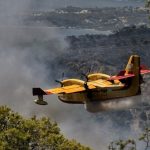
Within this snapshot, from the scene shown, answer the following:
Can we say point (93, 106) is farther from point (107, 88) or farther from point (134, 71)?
point (134, 71)

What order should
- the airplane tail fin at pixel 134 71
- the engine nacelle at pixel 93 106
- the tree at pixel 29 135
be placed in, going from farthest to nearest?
the engine nacelle at pixel 93 106
the airplane tail fin at pixel 134 71
the tree at pixel 29 135

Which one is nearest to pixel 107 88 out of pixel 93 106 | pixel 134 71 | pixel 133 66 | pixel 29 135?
pixel 93 106

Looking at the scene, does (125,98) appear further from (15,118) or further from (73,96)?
(15,118)

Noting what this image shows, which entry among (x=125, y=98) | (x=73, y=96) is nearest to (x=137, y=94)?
(x=125, y=98)

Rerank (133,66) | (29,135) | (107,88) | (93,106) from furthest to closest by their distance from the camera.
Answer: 1. (93,106)
2. (29,135)
3. (133,66)
4. (107,88)

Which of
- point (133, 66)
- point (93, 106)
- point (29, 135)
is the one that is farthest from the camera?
point (93, 106)

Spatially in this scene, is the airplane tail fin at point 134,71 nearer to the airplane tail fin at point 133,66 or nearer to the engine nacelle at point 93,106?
the airplane tail fin at point 133,66

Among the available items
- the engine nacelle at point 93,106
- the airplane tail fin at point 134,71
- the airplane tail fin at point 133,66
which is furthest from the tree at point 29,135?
the airplane tail fin at point 133,66

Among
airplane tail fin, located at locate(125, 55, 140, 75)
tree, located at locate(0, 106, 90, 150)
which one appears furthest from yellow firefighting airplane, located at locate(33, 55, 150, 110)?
tree, located at locate(0, 106, 90, 150)

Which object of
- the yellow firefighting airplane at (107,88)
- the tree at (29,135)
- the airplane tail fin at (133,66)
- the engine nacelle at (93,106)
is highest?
the airplane tail fin at (133,66)

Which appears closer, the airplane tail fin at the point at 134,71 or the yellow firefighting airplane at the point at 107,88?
the yellow firefighting airplane at the point at 107,88
